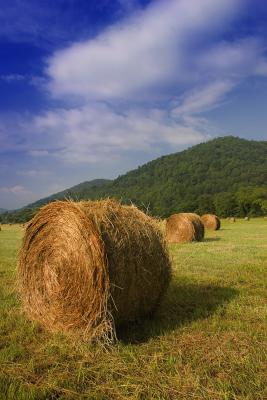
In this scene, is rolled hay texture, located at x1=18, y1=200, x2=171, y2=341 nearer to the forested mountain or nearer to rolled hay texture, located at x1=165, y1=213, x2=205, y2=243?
rolled hay texture, located at x1=165, y1=213, x2=205, y2=243

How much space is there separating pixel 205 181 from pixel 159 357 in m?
106

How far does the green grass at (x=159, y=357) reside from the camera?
4.39 meters

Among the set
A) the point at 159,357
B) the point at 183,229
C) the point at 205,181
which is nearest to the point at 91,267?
the point at 159,357

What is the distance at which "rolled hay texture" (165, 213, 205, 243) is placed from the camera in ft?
70.4

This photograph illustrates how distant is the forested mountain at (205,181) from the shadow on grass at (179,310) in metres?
52.2

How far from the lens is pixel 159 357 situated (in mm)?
5184

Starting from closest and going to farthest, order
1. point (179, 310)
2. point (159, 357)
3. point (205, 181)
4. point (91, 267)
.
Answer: point (159, 357) → point (91, 267) → point (179, 310) → point (205, 181)

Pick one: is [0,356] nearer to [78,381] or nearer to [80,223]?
[78,381]

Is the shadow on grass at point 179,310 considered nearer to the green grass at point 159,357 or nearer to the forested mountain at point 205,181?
the green grass at point 159,357

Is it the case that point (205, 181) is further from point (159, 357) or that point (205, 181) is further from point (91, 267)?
point (159, 357)

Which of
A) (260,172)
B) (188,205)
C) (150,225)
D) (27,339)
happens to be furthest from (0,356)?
(260,172)

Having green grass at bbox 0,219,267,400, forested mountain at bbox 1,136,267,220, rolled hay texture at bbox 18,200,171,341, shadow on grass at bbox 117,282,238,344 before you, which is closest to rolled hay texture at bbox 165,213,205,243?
shadow on grass at bbox 117,282,238,344

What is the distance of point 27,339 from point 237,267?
7.21 metres

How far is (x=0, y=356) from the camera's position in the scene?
5230 millimetres
